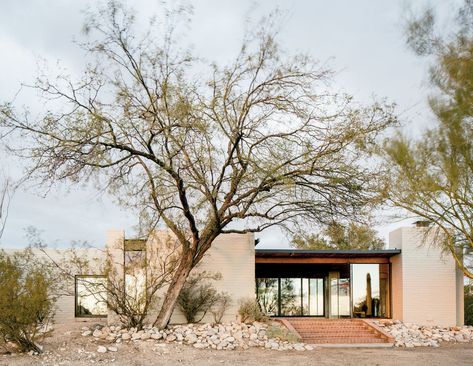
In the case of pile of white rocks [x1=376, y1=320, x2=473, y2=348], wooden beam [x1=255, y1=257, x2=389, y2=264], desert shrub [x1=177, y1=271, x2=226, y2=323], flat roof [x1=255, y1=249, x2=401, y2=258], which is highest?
flat roof [x1=255, y1=249, x2=401, y2=258]

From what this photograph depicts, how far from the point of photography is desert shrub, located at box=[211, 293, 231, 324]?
727 inches

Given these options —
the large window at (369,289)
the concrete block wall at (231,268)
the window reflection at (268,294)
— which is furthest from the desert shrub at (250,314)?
the large window at (369,289)

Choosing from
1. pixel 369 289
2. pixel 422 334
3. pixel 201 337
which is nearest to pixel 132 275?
pixel 201 337

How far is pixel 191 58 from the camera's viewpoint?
48.0 ft

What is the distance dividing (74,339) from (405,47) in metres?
10.8

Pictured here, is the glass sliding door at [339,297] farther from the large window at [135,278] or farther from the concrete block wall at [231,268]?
the large window at [135,278]

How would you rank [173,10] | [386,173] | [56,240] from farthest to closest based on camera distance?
1. [56,240]
2. [386,173]
3. [173,10]

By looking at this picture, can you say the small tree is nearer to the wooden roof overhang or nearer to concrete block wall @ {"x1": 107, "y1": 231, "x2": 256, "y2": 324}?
concrete block wall @ {"x1": 107, "y1": 231, "x2": 256, "y2": 324}

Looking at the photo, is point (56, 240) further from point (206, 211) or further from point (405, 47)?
point (405, 47)

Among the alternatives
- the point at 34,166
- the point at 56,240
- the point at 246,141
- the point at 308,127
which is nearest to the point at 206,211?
the point at 246,141

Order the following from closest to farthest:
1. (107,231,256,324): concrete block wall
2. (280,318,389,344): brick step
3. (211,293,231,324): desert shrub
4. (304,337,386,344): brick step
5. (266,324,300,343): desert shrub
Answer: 1. (266,324,300,343): desert shrub
2. (304,337,386,344): brick step
3. (280,318,389,344): brick step
4. (211,293,231,324): desert shrub
5. (107,231,256,324): concrete block wall

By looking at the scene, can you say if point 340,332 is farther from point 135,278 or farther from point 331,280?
point 135,278

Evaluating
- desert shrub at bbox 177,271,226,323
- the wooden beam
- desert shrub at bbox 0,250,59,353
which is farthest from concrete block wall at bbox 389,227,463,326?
desert shrub at bbox 0,250,59,353

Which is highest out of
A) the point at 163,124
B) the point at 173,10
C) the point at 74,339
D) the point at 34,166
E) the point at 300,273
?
the point at 173,10
